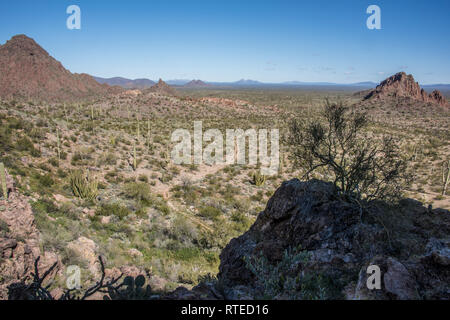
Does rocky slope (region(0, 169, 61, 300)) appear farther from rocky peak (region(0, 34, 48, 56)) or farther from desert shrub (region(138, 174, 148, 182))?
rocky peak (region(0, 34, 48, 56))

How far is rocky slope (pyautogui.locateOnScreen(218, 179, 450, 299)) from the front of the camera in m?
2.73

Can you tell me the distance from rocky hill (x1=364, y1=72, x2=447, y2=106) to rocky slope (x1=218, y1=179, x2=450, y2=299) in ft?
187

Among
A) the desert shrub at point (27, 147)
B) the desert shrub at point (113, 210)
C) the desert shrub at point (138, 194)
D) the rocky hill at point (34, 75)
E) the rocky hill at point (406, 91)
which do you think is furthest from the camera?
the rocky hill at point (34, 75)

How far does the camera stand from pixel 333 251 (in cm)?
385

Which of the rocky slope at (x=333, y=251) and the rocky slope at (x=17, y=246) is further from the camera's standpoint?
the rocky slope at (x=17, y=246)

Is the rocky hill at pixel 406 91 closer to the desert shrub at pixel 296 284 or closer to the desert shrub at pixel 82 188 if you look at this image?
the desert shrub at pixel 82 188

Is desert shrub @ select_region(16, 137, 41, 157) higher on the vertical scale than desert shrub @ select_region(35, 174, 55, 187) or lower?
higher

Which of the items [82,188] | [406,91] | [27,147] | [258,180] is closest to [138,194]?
[82,188]

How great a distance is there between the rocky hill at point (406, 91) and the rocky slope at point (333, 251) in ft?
187

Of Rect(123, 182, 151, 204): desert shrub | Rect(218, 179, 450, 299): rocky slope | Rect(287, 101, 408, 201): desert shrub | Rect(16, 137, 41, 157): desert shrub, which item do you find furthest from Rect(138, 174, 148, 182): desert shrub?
Rect(287, 101, 408, 201): desert shrub

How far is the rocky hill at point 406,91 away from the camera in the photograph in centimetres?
4884

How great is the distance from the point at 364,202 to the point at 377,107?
51.5m

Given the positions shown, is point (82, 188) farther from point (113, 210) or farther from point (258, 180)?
point (258, 180)

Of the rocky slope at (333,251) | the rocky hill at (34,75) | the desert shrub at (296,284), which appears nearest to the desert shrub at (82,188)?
the rocky slope at (333,251)
